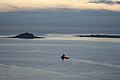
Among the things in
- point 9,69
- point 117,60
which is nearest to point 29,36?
point 117,60

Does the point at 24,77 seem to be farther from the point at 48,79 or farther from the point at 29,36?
the point at 29,36

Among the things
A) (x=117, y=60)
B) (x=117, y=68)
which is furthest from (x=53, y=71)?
(x=117, y=60)

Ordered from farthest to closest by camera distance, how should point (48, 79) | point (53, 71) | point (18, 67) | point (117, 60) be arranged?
point (117, 60) → point (18, 67) → point (53, 71) → point (48, 79)

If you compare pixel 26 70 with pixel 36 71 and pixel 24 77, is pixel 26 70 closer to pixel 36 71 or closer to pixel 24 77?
pixel 36 71

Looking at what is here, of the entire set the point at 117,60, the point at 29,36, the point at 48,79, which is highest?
the point at 29,36

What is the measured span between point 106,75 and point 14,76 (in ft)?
24.9

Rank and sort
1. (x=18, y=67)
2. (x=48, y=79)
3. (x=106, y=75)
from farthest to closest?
1. (x=18, y=67)
2. (x=106, y=75)
3. (x=48, y=79)

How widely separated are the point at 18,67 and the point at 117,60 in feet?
41.2

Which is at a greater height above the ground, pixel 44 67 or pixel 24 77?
pixel 44 67

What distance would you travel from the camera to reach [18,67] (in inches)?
1575

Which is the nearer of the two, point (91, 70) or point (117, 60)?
point (91, 70)

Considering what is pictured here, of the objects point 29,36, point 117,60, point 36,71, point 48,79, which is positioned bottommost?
point 48,79

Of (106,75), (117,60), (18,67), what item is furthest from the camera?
(117,60)

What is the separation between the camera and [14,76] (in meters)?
33.4
